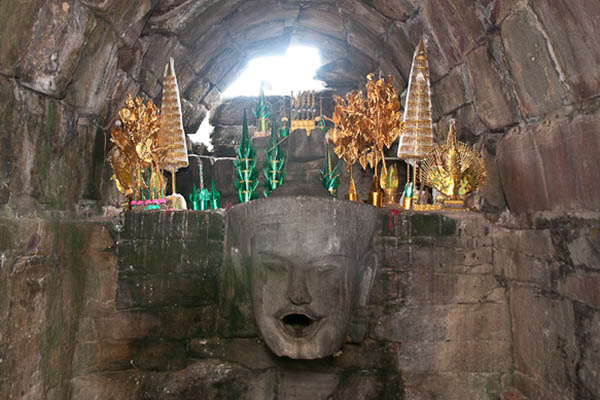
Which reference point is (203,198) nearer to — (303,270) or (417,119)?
(303,270)

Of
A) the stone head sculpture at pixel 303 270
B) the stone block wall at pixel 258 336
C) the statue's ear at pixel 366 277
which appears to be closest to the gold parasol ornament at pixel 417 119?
the stone block wall at pixel 258 336

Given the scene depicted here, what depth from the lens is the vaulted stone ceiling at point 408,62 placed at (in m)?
2.53

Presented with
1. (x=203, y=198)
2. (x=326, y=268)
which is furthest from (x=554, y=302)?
(x=203, y=198)

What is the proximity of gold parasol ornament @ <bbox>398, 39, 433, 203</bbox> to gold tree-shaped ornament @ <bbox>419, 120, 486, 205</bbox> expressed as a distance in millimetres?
209

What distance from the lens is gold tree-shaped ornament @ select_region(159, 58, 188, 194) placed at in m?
3.87

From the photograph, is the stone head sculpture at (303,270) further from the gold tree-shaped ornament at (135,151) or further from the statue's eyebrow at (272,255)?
the gold tree-shaped ornament at (135,151)

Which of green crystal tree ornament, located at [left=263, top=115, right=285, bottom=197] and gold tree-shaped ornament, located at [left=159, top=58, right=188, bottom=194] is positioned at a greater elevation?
gold tree-shaped ornament, located at [left=159, top=58, right=188, bottom=194]

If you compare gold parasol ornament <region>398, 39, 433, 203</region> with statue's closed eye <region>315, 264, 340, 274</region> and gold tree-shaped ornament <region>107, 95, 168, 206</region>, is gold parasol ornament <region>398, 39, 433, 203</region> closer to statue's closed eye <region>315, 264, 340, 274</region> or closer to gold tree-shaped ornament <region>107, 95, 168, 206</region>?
statue's closed eye <region>315, 264, 340, 274</region>

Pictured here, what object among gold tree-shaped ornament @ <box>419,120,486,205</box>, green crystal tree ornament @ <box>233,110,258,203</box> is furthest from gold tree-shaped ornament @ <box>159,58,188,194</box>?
gold tree-shaped ornament @ <box>419,120,486,205</box>

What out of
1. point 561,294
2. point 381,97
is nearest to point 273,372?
point 561,294

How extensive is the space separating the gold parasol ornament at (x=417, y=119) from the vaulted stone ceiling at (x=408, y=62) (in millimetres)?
210

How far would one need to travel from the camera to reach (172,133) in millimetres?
3904

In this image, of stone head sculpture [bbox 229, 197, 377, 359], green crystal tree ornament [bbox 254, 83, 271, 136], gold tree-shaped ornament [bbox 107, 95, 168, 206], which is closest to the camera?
stone head sculpture [bbox 229, 197, 377, 359]

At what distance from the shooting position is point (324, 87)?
22.7 ft
